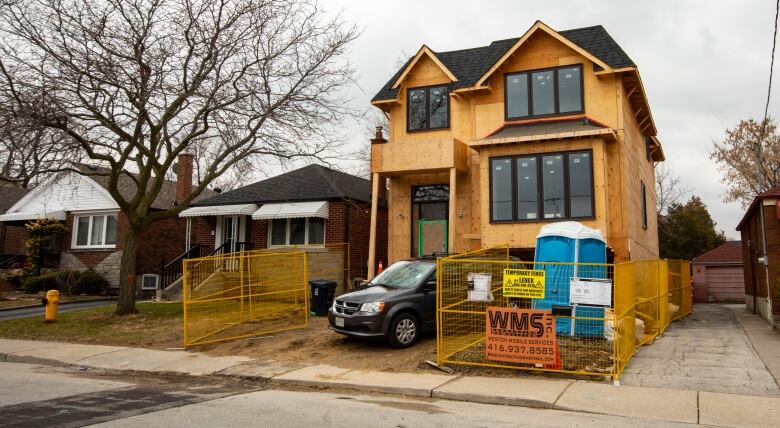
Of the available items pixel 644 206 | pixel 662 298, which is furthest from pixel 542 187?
pixel 644 206

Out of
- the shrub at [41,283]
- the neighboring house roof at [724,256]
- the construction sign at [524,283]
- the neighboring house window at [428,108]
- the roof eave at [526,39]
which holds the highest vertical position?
the roof eave at [526,39]

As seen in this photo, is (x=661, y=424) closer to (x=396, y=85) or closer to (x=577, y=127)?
(x=577, y=127)

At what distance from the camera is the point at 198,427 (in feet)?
19.2

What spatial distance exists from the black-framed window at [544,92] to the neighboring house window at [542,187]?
6.14 ft

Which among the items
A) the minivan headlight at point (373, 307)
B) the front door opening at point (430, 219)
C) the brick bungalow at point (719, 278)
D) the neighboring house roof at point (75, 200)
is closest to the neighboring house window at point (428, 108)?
the front door opening at point (430, 219)

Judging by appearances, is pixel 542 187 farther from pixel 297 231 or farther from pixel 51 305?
pixel 51 305

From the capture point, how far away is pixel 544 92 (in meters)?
17.1

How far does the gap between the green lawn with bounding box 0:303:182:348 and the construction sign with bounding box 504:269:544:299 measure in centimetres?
760

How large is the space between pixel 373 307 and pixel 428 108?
9985 millimetres

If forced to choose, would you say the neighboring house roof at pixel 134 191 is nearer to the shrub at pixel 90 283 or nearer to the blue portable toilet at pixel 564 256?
the shrub at pixel 90 283

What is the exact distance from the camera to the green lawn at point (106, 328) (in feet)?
43.2

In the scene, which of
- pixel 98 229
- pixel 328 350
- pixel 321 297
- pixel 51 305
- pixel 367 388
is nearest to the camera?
pixel 367 388

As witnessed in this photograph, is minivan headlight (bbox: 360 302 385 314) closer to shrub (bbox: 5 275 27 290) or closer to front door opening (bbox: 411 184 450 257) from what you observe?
front door opening (bbox: 411 184 450 257)

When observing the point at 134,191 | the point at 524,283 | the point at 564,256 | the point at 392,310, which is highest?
the point at 134,191
